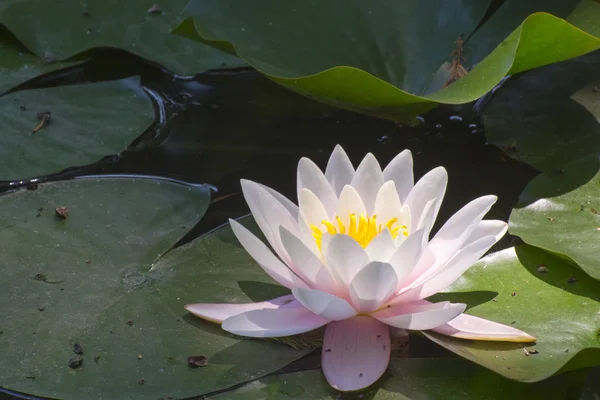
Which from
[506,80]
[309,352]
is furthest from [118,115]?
[506,80]

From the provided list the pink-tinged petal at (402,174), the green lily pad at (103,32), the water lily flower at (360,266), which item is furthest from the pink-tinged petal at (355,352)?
the green lily pad at (103,32)

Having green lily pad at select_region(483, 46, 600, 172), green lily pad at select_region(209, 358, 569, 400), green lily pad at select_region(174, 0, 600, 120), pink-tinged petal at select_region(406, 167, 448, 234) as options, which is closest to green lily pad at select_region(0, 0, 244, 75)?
green lily pad at select_region(174, 0, 600, 120)

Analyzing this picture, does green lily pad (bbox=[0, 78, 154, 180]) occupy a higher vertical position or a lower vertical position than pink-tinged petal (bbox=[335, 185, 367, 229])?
lower

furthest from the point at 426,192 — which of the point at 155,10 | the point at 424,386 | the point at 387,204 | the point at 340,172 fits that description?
the point at 155,10

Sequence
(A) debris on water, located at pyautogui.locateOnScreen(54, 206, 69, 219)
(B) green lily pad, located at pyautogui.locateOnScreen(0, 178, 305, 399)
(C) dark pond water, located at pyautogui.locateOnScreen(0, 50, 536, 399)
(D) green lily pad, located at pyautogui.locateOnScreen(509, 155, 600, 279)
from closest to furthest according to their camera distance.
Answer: (B) green lily pad, located at pyautogui.locateOnScreen(0, 178, 305, 399) → (D) green lily pad, located at pyautogui.locateOnScreen(509, 155, 600, 279) → (A) debris on water, located at pyautogui.locateOnScreen(54, 206, 69, 219) → (C) dark pond water, located at pyautogui.locateOnScreen(0, 50, 536, 399)

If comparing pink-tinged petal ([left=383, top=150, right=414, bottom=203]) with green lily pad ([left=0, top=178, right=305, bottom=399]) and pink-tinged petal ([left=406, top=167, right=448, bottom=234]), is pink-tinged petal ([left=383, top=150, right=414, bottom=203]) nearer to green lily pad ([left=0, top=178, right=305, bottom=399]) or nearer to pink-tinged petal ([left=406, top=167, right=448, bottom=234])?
pink-tinged petal ([left=406, top=167, right=448, bottom=234])

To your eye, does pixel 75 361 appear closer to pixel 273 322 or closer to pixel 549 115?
pixel 273 322

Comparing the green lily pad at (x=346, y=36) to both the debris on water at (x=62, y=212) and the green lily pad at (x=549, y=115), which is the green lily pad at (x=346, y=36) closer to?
the green lily pad at (x=549, y=115)
